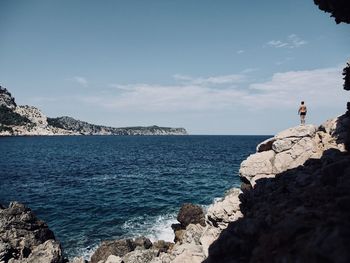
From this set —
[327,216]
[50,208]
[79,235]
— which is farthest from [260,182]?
[50,208]

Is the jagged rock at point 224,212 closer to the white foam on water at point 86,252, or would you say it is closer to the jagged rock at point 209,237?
the jagged rock at point 209,237

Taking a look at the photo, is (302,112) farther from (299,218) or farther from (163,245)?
(299,218)

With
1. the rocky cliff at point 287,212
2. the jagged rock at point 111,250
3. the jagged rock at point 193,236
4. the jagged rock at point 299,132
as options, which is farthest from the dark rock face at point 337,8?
the jagged rock at point 111,250

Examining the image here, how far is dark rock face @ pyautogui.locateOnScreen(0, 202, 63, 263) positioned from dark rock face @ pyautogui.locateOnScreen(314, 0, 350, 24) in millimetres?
26235

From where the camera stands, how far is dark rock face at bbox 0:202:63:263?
82.8 ft

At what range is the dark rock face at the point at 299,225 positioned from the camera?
28.7 feet

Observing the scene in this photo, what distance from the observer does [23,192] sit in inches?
1977

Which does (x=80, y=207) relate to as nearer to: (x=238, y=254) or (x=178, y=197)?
(x=178, y=197)

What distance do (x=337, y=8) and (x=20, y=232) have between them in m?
30.1

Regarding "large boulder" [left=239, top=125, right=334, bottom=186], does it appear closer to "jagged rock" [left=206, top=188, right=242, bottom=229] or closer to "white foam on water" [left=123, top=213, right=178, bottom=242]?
"jagged rock" [left=206, top=188, right=242, bottom=229]

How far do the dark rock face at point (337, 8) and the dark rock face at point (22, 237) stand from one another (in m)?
26.2

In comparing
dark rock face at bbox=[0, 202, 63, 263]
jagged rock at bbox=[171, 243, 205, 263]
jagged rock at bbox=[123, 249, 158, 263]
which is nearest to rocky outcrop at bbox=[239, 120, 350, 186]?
jagged rock at bbox=[171, 243, 205, 263]

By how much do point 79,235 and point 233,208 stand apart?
61.4ft

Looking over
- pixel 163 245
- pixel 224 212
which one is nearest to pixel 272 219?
pixel 224 212
